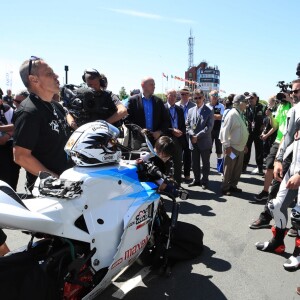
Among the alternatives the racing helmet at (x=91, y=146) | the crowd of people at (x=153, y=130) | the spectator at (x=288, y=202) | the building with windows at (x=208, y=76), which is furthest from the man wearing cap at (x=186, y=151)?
the building with windows at (x=208, y=76)

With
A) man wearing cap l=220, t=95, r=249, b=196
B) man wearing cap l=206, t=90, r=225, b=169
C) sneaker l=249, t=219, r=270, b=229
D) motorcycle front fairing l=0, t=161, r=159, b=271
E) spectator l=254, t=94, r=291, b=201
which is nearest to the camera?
motorcycle front fairing l=0, t=161, r=159, b=271

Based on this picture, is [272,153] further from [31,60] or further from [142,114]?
[31,60]

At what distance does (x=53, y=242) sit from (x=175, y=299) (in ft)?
4.31

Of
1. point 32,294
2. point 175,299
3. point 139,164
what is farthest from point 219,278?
point 32,294

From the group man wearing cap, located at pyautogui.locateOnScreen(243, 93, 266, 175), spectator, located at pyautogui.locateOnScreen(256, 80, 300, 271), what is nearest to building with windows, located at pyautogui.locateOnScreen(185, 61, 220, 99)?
man wearing cap, located at pyautogui.locateOnScreen(243, 93, 266, 175)

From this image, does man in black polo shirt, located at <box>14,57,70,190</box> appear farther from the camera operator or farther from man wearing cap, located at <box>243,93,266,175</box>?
man wearing cap, located at <box>243,93,266,175</box>

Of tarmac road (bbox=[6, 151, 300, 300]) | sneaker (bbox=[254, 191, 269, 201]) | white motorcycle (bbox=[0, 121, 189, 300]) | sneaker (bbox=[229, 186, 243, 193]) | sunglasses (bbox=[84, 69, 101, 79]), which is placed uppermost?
sunglasses (bbox=[84, 69, 101, 79])

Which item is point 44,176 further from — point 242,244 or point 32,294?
point 242,244

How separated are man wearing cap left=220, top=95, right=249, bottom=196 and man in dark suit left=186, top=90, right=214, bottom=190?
1.65 ft

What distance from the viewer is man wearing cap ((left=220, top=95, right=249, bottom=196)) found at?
6465 millimetres

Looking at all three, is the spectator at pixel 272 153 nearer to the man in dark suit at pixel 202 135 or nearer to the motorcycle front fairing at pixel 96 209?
the man in dark suit at pixel 202 135

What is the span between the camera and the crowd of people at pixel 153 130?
2.83 m

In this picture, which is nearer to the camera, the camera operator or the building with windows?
the camera operator

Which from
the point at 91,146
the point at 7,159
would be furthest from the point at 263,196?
the point at 91,146
